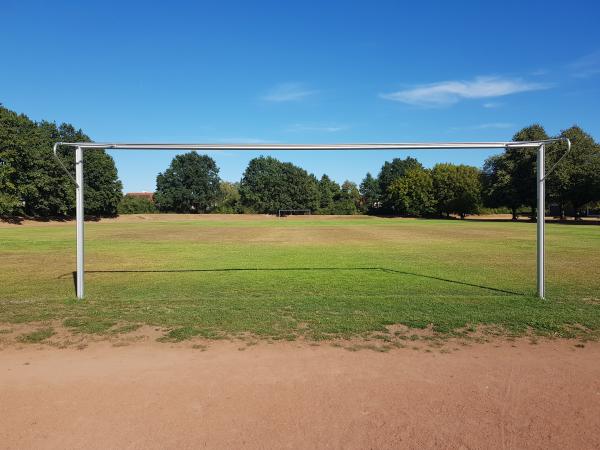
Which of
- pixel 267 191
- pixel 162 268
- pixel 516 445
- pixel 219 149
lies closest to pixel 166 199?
pixel 267 191

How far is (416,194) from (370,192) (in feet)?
93.5

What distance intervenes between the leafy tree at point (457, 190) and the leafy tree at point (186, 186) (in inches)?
2010

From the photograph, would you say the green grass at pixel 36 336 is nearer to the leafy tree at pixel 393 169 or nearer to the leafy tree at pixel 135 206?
the leafy tree at pixel 135 206

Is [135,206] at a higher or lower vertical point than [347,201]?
lower

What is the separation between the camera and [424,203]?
88000 mm

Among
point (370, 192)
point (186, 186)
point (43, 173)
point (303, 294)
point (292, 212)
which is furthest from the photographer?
point (370, 192)

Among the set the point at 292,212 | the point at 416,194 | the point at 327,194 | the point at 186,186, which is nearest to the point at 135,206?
the point at 186,186

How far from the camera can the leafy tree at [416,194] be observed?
88125mm

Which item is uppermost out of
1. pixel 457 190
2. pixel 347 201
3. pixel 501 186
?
pixel 457 190

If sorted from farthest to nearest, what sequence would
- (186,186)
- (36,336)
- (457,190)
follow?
(186,186) → (457,190) → (36,336)

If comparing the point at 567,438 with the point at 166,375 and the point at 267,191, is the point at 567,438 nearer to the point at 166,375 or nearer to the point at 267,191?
the point at 166,375

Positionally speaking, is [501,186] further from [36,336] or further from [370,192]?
[36,336]

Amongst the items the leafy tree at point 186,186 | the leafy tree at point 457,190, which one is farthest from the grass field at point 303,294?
the leafy tree at point 186,186

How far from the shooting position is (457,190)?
85188 millimetres
